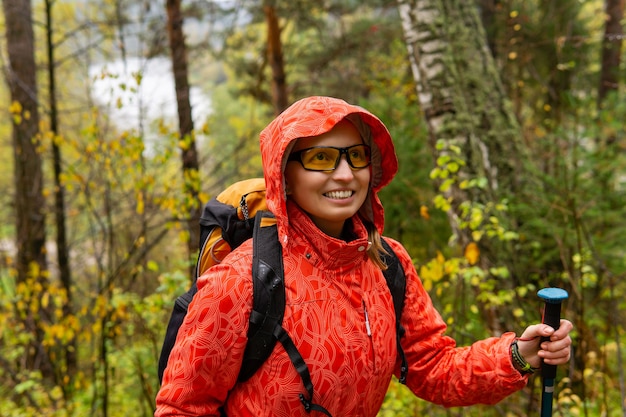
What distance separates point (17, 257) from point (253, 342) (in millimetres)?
6011

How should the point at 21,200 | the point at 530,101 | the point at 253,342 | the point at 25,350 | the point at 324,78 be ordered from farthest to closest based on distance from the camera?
the point at 324,78 < the point at 530,101 < the point at 21,200 < the point at 25,350 < the point at 253,342

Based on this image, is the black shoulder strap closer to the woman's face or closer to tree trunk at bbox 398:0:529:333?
the woman's face

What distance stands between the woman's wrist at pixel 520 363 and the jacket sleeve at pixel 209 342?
956 millimetres

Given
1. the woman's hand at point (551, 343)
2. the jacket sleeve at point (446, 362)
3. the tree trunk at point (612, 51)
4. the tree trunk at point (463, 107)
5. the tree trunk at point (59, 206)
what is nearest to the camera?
the woman's hand at point (551, 343)

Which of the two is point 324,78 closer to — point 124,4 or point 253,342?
point 124,4

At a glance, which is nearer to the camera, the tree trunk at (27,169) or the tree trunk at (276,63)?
the tree trunk at (27,169)

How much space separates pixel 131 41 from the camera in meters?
6.04

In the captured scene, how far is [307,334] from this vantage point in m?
1.58

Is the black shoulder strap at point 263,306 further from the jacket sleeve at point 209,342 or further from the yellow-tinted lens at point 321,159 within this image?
the yellow-tinted lens at point 321,159

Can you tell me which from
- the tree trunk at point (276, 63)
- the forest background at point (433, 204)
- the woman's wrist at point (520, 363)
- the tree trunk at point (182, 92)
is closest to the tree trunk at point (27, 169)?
the forest background at point (433, 204)

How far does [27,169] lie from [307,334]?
617cm

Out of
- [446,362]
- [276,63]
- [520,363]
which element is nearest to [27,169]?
[276,63]

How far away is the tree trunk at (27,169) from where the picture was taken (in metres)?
5.91

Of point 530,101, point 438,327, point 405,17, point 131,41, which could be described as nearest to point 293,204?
point 438,327
